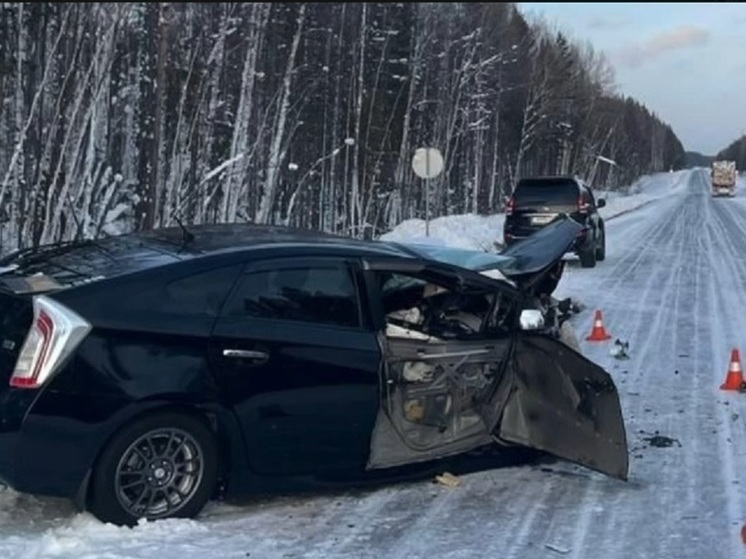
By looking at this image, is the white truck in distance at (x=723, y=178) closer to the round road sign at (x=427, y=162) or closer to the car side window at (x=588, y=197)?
the car side window at (x=588, y=197)

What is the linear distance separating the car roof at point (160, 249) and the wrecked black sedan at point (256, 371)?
0.02 meters

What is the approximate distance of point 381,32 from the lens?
4097 cm

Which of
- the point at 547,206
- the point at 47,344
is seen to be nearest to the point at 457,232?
the point at 547,206

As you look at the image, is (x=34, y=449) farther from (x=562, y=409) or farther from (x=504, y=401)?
(x=562, y=409)

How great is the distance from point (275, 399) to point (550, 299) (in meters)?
2.82

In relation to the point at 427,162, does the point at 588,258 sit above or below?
below

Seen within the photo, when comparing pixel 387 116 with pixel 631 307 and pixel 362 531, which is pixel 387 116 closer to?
pixel 631 307

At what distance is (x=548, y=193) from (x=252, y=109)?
1417 cm

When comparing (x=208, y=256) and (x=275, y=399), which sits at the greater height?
(x=208, y=256)

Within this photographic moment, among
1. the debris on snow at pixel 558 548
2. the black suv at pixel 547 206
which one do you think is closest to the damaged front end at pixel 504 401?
the debris on snow at pixel 558 548

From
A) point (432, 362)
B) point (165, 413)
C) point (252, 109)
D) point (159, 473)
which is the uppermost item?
point (252, 109)

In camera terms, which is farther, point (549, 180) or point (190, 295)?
point (549, 180)

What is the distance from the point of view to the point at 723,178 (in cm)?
7244

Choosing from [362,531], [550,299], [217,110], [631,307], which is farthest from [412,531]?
[217,110]
